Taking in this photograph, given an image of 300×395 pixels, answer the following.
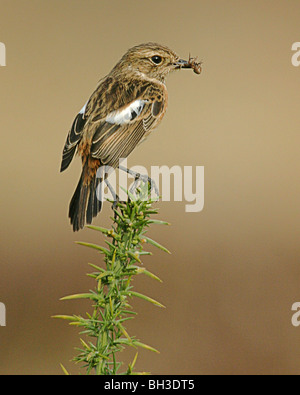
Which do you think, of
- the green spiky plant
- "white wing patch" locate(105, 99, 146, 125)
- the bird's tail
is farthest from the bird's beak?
the green spiky plant

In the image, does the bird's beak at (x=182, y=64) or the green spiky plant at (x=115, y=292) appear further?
the bird's beak at (x=182, y=64)

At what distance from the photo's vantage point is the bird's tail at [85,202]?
5.10 feet

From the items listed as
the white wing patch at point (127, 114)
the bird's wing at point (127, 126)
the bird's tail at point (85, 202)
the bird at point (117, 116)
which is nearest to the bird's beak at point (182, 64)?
the bird at point (117, 116)

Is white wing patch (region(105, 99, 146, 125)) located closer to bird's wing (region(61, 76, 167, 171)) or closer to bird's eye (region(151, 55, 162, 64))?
bird's wing (region(61, 76, 167, 171))

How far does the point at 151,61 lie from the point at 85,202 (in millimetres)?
835

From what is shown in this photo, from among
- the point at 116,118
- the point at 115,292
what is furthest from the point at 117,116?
the point at 115,292

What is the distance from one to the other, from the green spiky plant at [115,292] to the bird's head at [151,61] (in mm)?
1160

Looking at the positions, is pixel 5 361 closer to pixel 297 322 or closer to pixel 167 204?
pixel 167 204

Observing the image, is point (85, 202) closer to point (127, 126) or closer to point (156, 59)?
point (127, 126)

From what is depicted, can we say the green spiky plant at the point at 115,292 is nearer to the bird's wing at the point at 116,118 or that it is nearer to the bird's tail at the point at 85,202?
the bird's tail at the point at 85,202

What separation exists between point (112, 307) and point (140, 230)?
170 mm

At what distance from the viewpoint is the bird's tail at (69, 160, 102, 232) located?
1.56 meters

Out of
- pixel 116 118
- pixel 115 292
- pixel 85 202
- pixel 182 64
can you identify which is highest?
pixel 182 64

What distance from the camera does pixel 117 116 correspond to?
1.85 metres
